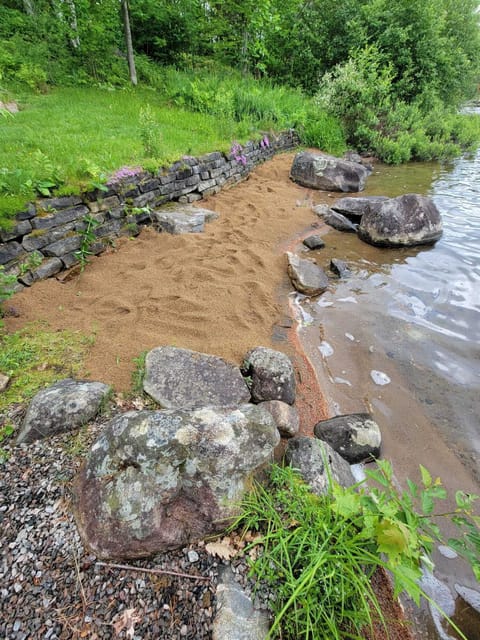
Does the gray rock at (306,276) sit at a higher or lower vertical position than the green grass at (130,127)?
lower

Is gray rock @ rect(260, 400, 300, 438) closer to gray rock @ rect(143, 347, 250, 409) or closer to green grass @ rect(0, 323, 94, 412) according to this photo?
gray rock @ rect(143, 347, 250, 409)

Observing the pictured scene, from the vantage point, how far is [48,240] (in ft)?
11.7

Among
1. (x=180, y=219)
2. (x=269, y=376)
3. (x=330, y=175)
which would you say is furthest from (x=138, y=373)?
(x=330, y=175)

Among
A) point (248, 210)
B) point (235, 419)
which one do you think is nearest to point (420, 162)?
point (248, 210)

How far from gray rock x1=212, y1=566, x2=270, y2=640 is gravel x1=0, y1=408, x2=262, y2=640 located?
0.04 m

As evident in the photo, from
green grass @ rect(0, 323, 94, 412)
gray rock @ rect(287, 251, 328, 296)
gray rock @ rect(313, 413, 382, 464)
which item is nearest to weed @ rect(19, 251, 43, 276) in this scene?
green grass @ rect(0, 323, 94, 412)

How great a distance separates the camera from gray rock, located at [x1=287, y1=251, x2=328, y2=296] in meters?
4.12

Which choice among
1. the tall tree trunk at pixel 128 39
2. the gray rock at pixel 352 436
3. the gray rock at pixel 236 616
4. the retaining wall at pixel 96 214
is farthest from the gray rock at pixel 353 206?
the tall tree trunk at pixel 128 39

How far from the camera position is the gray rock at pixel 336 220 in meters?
5.86

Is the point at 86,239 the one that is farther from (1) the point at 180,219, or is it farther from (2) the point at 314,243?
(2) the point at 314,243

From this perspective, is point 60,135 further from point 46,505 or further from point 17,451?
point 46,505

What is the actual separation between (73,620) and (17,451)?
3.22ft

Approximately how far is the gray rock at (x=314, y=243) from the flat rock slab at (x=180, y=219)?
5.42 feet

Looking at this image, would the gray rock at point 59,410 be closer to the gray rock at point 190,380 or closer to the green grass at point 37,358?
the green grass at point 37,358
